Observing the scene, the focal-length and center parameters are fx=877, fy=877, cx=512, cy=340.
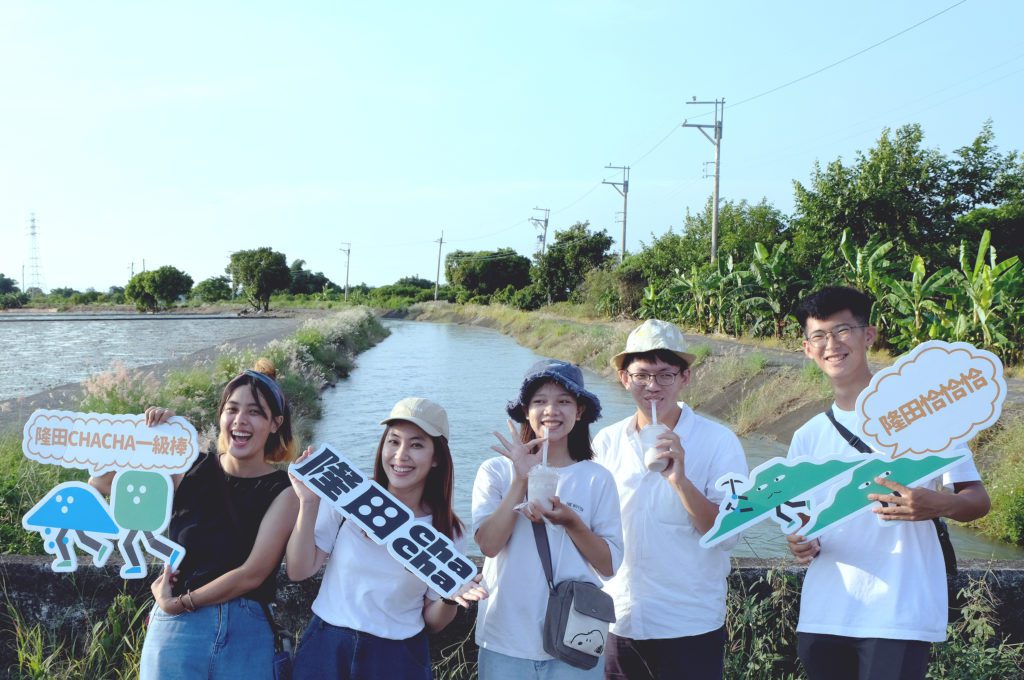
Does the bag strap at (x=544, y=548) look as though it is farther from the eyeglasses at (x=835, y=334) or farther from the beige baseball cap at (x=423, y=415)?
the eyeglasses at (x=835, y=334)

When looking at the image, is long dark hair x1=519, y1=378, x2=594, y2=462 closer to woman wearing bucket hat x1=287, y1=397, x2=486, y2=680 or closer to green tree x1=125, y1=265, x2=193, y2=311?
woman wearing bucket hat x1=287, y1=397, x2=486, y2=680

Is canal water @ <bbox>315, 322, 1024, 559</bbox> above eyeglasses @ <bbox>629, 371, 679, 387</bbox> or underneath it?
underneath

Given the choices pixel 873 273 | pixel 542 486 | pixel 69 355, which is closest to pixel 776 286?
pixel 873 273

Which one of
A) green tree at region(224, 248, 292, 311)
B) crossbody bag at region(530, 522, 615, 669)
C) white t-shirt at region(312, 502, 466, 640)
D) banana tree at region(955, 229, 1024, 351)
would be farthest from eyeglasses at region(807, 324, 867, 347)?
green tree at region(224, 248, 292, 311)

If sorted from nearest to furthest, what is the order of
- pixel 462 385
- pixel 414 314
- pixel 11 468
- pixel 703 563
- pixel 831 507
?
pixel 831 507 → pixel 703 563 → pixel 11 468 → pixel 462 385 → pixel 414 314

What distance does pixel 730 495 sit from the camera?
7.73ft

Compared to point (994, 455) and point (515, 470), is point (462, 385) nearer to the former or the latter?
point (994, 455)

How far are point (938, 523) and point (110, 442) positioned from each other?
7.56 ft

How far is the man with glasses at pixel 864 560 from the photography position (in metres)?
2.12

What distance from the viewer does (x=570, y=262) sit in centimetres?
5128

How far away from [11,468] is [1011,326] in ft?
43.9

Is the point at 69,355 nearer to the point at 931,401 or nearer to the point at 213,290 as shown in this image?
the point at 931,401

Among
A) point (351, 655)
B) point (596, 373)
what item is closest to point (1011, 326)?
point (596, 373)

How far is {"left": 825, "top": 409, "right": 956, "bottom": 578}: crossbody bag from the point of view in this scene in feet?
7.30
